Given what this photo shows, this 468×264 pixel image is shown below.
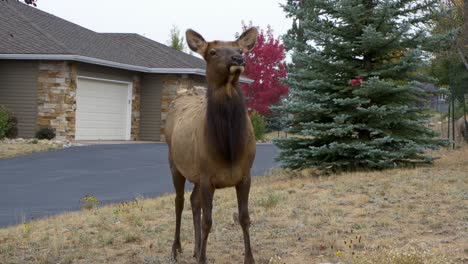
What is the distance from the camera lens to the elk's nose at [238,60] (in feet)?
17.0

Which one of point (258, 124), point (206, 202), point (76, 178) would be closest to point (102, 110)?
point (258, 124)

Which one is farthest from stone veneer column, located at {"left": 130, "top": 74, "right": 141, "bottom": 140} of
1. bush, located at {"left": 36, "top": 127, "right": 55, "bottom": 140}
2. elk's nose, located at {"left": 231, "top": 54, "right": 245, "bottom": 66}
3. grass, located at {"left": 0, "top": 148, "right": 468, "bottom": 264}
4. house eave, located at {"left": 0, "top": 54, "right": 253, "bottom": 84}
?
elk's nose, located at {"left": 231, "top": 54, "right": 245, "bottom": 66}

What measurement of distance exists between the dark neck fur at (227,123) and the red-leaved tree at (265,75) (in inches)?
1010

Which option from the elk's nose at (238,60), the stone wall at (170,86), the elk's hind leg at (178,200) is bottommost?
the elk's hind leg at (178,200)

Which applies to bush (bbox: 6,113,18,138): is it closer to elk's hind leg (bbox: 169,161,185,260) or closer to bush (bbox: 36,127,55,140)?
bush (bbox: 36,127,55,140)

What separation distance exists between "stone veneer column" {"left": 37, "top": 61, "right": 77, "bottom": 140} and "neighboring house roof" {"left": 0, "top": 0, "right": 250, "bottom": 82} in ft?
1.71

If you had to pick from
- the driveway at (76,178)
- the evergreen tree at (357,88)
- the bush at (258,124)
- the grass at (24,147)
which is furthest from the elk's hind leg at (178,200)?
the bush at (258,124)

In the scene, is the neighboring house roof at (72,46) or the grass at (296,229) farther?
the neighboring house roof at (72,46)

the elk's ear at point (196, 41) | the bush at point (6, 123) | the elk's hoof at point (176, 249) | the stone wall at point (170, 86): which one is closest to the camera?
the elk's ear at point (196, 41)

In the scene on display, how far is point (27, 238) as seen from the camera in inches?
307

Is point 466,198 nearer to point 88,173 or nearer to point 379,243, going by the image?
point 379,243

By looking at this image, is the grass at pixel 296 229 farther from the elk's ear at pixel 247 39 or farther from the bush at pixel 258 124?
the bush at pixel 258 124

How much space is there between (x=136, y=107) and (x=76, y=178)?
11.9 metres

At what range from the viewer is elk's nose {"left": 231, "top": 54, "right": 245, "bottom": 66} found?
5.19 m
